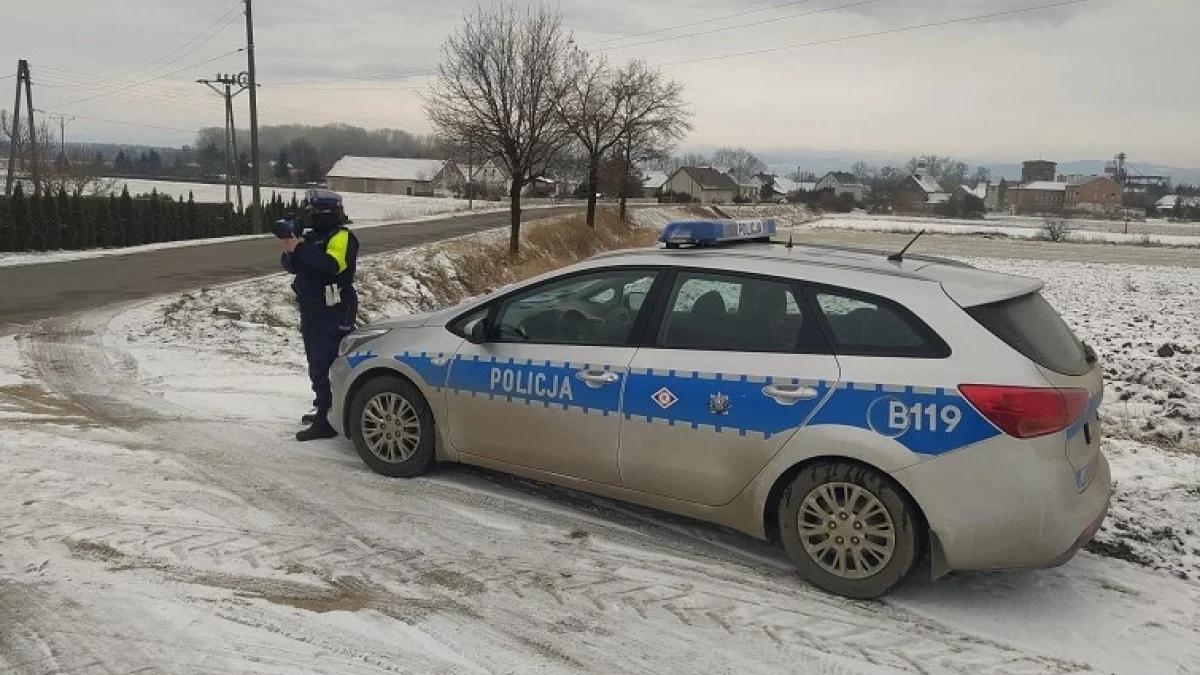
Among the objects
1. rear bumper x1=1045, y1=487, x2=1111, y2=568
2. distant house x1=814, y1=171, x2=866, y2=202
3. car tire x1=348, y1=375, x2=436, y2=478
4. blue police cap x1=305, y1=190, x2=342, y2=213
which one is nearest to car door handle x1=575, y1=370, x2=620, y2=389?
car tire x1=348, y1=375, x2=436, y2=478

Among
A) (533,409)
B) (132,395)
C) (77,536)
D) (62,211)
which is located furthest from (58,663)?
(62,211)

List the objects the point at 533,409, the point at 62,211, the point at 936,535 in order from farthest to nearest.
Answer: the point at 62,211 < the point at 533,409 < the point at 936,535

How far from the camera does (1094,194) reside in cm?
13262

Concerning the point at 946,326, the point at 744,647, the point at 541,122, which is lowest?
the point at 744,647

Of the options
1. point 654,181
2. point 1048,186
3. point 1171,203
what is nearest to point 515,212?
point 654,181

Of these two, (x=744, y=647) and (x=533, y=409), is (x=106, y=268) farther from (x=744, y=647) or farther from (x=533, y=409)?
(x=744, y=647)

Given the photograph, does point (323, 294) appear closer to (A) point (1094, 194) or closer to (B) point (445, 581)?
(B) point (445, 581)

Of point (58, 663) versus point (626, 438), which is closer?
point (58, 663)

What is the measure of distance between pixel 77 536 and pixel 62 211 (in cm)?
2076

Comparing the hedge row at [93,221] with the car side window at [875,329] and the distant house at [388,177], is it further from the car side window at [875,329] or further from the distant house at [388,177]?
the distant house at [388,177]

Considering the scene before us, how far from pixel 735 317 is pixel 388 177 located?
11751cm

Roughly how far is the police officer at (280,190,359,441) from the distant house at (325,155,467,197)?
106990 millimetres

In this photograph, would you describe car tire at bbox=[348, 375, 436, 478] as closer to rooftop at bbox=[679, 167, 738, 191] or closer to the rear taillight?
the rear taillight

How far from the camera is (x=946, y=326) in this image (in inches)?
147
